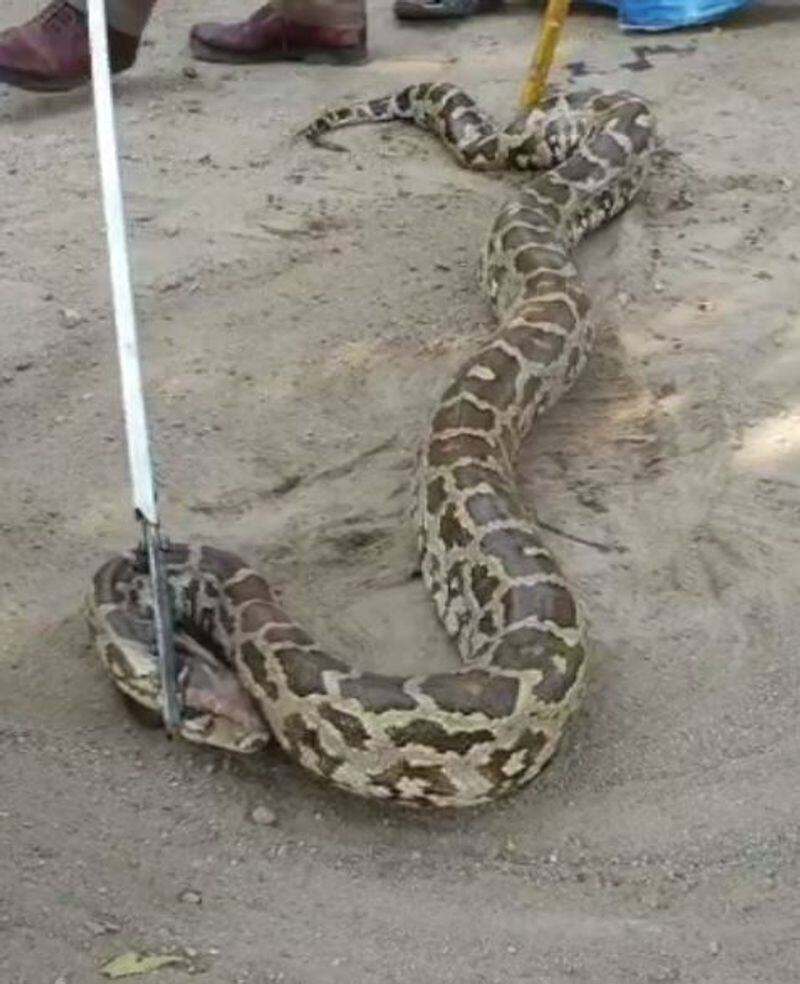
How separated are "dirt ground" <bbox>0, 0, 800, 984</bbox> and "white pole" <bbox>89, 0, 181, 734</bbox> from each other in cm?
31

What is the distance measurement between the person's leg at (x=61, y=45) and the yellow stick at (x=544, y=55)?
6.82 ft

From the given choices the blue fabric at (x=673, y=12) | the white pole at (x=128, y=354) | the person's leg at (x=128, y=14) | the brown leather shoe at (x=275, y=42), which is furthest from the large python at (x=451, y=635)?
the blue fabric at (x=673, y=12)

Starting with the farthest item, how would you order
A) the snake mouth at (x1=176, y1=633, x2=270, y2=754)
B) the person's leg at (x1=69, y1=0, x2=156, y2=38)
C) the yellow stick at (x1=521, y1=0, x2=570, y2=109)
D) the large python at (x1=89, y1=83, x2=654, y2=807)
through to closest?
the person's leg at (x1=69, y1=0, x2=156, y2=38)
the yellow stick at (x1=521, y1=0, x2=570, y2=109)
the snake mouth at (x1=176, y1=633, x2=270, y2=754)
the large python at (x1=89, y1=83, x2=654, y2=807)

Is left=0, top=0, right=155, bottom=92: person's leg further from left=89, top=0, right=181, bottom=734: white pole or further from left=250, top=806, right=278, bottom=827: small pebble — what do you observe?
left=250, top=806, right=278, bottom=827: small pebble

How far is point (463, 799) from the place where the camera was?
483cm

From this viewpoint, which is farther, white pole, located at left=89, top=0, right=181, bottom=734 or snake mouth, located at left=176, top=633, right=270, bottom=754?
snake mouth, located at left=176, top=633, right=270, bottom=754

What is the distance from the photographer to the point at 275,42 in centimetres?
1028

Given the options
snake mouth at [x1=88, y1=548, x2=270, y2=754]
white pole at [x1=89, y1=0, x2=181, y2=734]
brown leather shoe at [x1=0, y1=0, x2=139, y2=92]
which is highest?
white pole at [x1=89, y1=0, x2=181, y2=734]

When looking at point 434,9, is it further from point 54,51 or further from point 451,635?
point 451,635

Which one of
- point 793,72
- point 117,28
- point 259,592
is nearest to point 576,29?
point 793,72

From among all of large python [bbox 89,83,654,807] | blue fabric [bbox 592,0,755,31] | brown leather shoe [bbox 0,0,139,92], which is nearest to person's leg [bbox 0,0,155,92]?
brown leather shoe [bbox 0,0,139,92]

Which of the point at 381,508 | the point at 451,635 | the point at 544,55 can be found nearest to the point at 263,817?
the point at 451,635

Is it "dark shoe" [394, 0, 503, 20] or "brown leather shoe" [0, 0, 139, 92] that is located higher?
"brown leather shoe" [0, 0, 139, 92]

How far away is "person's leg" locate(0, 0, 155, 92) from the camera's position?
9.45 meters
